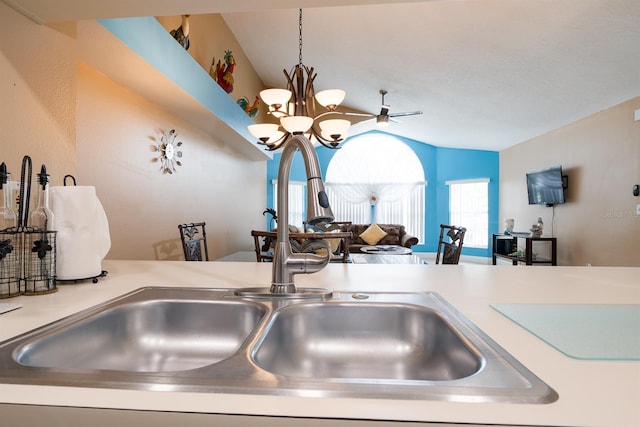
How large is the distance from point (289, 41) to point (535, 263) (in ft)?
16.8

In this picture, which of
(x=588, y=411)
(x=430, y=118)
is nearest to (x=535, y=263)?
(x=430, y=118)

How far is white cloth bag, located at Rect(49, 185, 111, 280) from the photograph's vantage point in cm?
93

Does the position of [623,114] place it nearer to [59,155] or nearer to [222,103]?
[222,103]

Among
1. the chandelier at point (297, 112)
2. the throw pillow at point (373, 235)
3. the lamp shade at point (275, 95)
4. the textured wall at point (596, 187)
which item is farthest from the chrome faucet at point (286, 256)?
the throw pillow at point (373, 235)

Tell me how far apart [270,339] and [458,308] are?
441 millimetres

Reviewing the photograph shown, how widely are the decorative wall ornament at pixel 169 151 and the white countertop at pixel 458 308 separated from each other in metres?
A: 1.80

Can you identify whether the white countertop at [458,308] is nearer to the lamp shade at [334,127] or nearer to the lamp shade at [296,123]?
the lamp shade at [296,123]

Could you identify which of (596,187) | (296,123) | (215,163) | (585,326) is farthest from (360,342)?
(596,187)

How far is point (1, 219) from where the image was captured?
36.9 inches

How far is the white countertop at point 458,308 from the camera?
1.21ft

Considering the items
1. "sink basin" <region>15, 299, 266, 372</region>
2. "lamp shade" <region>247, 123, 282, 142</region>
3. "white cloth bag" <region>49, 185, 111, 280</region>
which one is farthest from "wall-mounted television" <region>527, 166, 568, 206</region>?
"white cloth bag" <region>49, 185, 111, 280</region>

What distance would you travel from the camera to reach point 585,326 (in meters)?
0.65

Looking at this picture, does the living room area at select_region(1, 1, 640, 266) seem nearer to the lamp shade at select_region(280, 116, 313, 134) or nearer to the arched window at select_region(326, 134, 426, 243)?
the arched window at select_region(326, 134, 426, 243)

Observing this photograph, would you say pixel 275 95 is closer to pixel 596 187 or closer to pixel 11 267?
pixel 11 267
